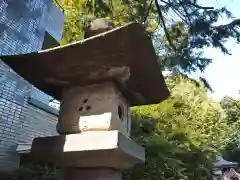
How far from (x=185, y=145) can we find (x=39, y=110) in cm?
359

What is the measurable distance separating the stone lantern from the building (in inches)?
55.6

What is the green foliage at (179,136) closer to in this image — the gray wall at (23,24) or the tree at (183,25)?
the tree at (183,25)

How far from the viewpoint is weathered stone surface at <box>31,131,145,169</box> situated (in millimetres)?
2551

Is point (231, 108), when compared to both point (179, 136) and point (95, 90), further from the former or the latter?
point (95, 90)

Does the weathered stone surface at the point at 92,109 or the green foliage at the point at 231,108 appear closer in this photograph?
the weathered stone surface at the point at 92,109

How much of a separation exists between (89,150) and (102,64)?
2.64ft

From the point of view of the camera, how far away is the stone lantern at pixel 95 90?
2566 mm

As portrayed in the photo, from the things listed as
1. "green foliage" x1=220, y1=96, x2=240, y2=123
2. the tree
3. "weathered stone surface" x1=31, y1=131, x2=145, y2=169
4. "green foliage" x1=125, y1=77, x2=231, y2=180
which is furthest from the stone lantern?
A: "green foliage" x1=220, y1=96, x2=240, y2=123

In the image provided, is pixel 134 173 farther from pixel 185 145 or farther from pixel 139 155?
pixel 139 155

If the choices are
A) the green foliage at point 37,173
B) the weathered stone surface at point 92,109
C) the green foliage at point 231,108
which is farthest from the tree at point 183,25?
the green foliage at point 231,108

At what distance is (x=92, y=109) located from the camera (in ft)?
9.45

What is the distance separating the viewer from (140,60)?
2.72 meters

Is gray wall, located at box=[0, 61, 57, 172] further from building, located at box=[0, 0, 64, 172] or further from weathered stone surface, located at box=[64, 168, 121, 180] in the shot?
weathered stone surface, located at box=[64, 168, 121, 180]

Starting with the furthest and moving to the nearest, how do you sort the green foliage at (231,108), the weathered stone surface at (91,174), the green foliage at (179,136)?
1. the green foliage at (231,108)
2. the green foliage at (179,136)
3. the weathered stone surface at (91,174)
